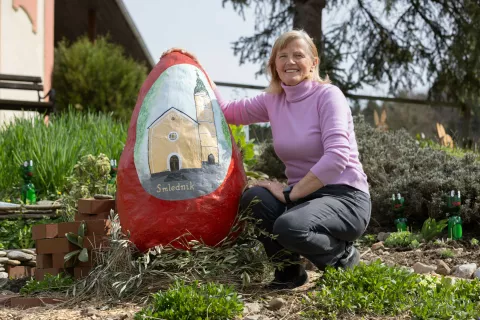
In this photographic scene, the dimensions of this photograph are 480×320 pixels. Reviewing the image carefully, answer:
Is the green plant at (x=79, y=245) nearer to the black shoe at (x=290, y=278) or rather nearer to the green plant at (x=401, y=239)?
the black shoe at (x=290, y=278)

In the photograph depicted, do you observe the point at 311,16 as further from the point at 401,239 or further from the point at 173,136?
the point at 173,136

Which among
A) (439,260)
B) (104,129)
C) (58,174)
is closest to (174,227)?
(439,260)

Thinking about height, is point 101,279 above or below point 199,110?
below

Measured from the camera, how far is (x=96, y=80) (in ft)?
40.9

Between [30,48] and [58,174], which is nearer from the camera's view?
[58,174]

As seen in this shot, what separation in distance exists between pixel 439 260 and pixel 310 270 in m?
0.95

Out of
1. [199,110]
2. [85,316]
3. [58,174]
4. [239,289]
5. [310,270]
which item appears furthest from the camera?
[58,174]

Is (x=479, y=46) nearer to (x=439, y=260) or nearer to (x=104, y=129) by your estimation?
(x=104, y=129)

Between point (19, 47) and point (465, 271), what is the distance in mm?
8861

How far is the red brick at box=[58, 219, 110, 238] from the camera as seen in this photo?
12.3 feet

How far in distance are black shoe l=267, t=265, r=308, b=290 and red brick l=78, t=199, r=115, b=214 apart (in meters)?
1.11

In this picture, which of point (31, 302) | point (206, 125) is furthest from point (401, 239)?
point (31, 302)

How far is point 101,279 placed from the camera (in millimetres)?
3498

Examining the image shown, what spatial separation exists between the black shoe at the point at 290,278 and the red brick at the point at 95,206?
111 cm
